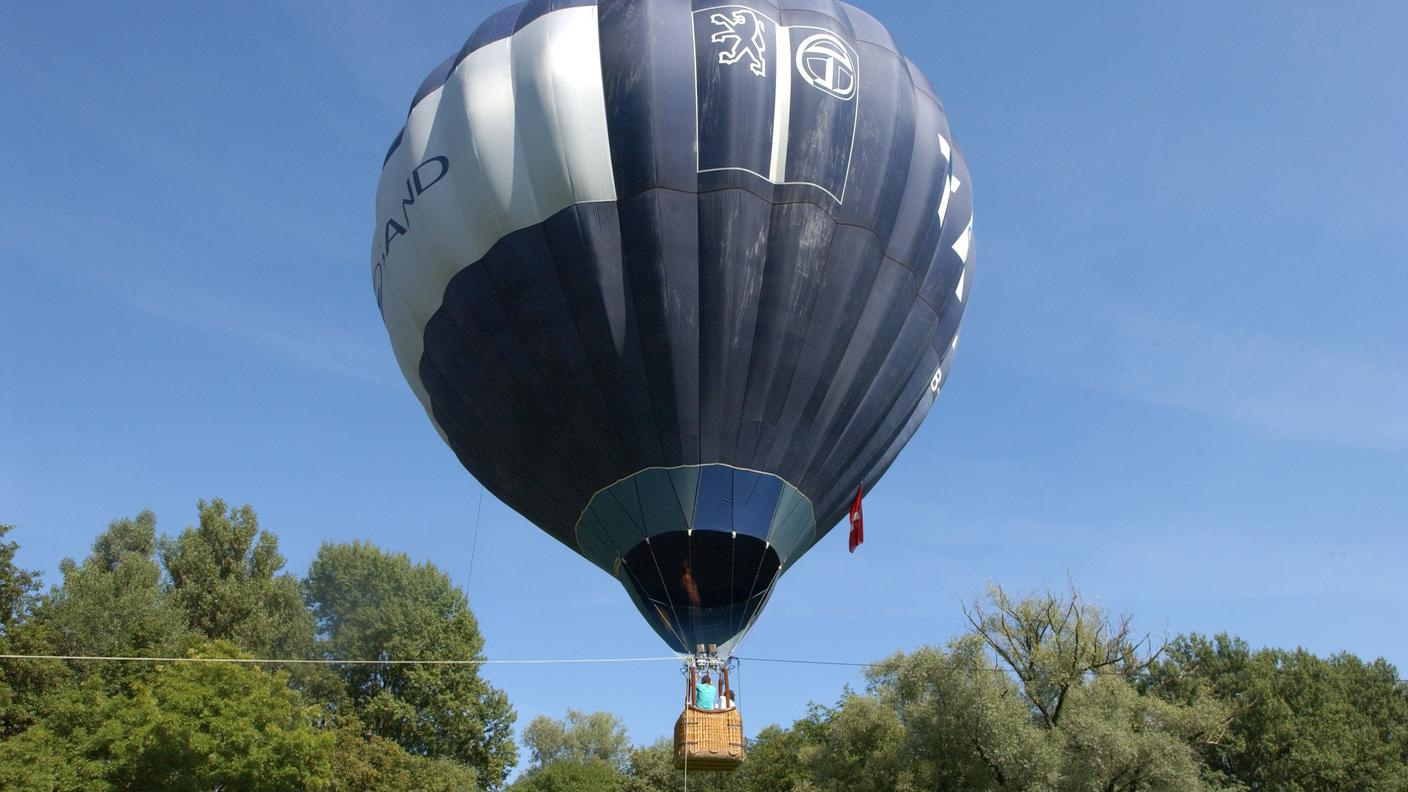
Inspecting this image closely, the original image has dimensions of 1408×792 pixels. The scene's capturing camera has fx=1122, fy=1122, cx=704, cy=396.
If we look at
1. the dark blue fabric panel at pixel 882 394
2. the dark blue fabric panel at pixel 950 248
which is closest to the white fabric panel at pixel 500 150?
the dark blue fabric panel at pixel 882 394

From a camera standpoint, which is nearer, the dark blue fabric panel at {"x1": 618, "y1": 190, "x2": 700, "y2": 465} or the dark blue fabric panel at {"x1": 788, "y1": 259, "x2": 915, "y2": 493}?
the dark blue fabric panel at {"x1": 618, "y1": 190, "x2": 700, "y2": 465}

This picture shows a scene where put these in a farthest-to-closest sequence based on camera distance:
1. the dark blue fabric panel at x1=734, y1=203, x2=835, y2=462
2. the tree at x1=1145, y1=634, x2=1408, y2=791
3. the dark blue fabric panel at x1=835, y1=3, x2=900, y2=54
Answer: the tree at x1=1145, y1=634, x2=1408, y2=791, the dark blue fabric panel at x1=835, y1=3, x2=900, y2=54, the dark blue fabric panel at x1=734, y1=203, x2=835, y2=462

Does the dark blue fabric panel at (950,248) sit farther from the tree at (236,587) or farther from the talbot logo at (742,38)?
the tree at (236,587)

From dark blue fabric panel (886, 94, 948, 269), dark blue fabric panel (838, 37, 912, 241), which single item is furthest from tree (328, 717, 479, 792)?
dark blue fabric panel (838, 37, 912, 241)

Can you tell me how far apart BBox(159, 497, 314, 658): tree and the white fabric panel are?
70.3ft

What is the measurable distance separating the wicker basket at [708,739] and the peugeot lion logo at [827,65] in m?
6.70

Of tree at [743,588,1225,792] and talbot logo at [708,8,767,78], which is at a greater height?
talbot logo at [708,8,767,78]

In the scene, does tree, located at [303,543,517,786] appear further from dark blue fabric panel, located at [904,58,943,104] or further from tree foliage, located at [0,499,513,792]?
dark blue fabric panel, located at [904,58,943,104]

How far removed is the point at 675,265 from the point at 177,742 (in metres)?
14.6

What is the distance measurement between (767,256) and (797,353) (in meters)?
1.08

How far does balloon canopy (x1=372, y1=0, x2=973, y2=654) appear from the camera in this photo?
38.2 feet

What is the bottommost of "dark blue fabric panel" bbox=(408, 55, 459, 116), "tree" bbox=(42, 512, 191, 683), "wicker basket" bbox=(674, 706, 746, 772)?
"wicker basket" bbox=(674, 706, 746, 772)

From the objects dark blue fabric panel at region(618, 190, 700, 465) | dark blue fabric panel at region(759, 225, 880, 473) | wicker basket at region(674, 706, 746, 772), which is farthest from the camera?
dark blue fabric panel at region(759, 225, 880, 473)

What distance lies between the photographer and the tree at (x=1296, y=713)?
28.3m
